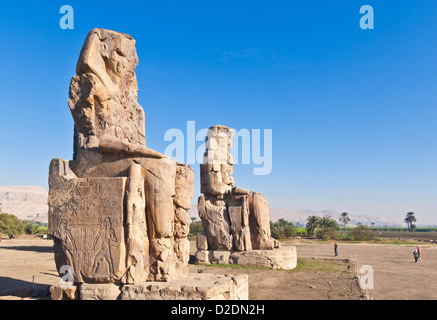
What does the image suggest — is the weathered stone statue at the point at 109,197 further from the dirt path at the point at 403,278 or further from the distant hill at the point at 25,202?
the distant hill at the point at 25,202

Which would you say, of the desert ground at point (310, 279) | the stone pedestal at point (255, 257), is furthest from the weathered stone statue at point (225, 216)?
the desert ground at point (310, 279)

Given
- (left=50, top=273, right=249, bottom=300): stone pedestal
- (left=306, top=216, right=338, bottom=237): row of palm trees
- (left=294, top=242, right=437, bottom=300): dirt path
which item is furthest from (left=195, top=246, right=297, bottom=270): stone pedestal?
(left=306, top=216, right=338, bottom=237): row of palm trees

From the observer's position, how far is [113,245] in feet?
17.6

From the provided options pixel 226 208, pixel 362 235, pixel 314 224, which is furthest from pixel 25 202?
pixel 226 208

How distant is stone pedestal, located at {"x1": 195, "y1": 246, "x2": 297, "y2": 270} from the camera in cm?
1145

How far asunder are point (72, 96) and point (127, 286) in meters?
3.36

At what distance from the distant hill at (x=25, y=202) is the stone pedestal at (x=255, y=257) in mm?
119663

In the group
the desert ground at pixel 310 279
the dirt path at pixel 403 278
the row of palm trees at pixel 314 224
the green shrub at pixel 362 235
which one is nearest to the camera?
the desert ground at pixel 310 279

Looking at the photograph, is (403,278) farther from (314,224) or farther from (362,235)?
(314,224)

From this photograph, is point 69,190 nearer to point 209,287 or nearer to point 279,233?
point 209,287

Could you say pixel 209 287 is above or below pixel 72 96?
below

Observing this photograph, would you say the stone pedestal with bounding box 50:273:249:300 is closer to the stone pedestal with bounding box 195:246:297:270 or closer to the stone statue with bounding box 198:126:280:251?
the stone pedestal with bounding box 195:246:297:270

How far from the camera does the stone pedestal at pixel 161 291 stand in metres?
5.05
